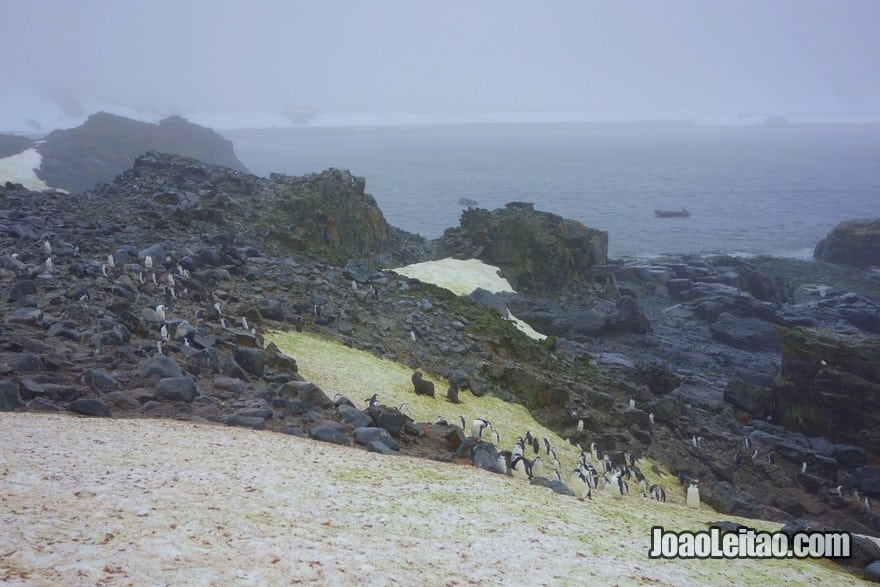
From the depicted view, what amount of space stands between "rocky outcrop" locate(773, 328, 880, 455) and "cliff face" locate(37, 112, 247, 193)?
92.6m

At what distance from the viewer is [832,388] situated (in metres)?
34.1

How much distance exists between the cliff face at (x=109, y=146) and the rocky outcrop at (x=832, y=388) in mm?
92590

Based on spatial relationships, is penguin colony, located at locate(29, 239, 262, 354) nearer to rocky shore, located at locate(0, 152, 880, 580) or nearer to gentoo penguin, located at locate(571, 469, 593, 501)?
rocky shore, located at locate(0, 152, 880, 580)

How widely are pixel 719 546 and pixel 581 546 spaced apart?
172 inches

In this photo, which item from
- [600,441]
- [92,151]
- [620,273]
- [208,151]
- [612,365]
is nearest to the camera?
[600,441]

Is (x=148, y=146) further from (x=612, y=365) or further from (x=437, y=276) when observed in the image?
(x=612, y=365)

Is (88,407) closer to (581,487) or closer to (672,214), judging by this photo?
(581,487)

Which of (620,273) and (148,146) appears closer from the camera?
(620,273)

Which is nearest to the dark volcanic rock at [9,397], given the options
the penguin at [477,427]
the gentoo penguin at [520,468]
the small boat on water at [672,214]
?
the gentoo penguin at [520,468]

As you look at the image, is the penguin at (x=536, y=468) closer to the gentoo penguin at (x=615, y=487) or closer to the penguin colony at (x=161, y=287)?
the gentoo penguin at (x=615, y=487)

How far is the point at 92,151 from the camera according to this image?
4345 inches

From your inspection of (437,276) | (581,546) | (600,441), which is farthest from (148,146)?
(581,546)

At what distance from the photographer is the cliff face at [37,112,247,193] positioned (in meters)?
99.4

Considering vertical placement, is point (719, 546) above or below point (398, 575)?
below
